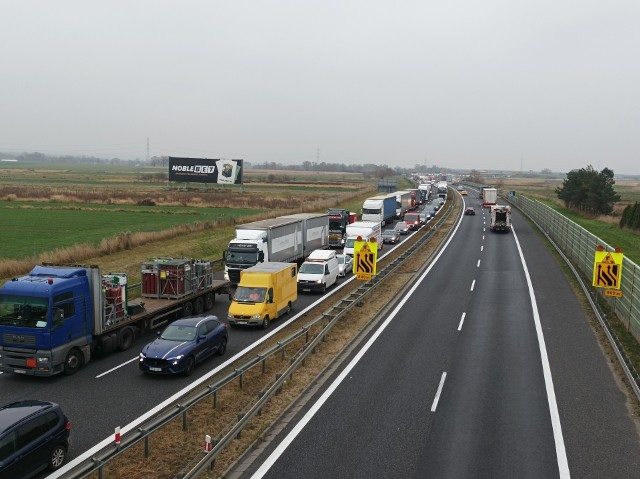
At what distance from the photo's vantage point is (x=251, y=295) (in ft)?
83.7

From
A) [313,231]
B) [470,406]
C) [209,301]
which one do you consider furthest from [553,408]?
[313,231]

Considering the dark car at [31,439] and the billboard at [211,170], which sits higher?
the billboard at [211,170]

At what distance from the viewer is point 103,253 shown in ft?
141

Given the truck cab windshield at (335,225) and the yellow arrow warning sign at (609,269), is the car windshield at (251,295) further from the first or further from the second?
the truck cab windshield at (335,225)

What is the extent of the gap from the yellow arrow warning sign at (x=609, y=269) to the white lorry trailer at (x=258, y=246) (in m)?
18.4

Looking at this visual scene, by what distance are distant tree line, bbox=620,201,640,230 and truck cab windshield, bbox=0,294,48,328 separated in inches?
2356

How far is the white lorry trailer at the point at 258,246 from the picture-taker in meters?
34.1

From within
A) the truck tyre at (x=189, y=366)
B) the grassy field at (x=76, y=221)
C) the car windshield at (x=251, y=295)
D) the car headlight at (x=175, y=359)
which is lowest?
the grassy field at (x=76, y=221)

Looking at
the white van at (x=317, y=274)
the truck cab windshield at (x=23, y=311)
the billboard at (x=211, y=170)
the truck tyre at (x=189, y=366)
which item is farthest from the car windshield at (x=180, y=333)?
the billboard at (x=211, y=170)

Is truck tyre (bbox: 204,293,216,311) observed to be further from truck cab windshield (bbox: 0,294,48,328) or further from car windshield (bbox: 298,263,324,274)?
truck cab windshield (bbox: 0,294,48,328)

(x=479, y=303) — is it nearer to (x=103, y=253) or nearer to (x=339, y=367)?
(x=339, y=367)

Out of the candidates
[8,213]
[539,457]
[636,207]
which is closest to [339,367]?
[539,457]

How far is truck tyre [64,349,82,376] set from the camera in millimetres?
19172

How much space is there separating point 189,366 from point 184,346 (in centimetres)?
68
